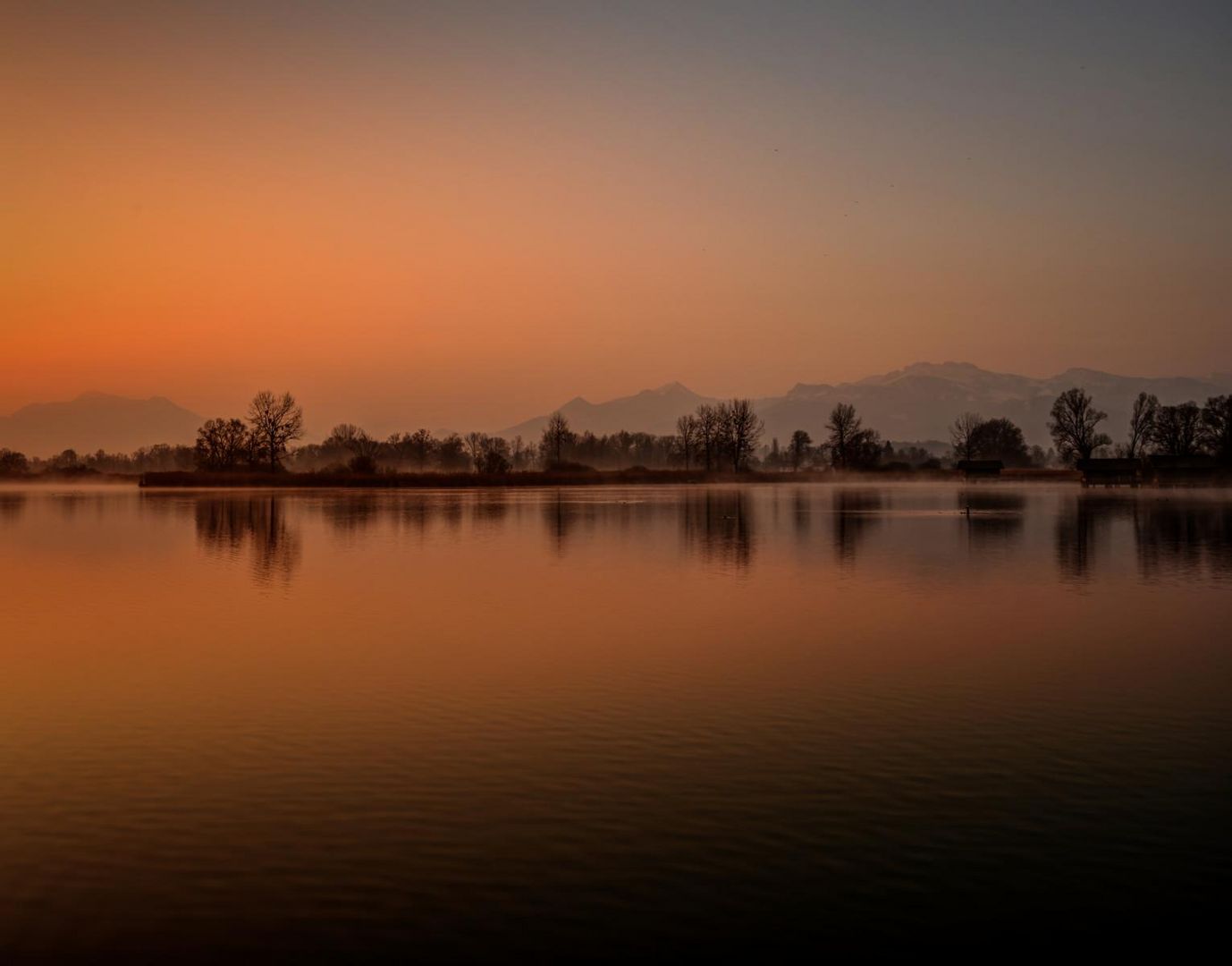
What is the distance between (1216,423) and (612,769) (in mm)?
185744

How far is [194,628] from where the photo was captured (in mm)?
25875

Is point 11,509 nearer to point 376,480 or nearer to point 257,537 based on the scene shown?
point 257,537

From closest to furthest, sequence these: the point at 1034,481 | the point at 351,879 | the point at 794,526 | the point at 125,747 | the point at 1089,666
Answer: the point at 351,879
the point at 125,747
the point at 1089,666
the point at 794,526
the point at 1034,481

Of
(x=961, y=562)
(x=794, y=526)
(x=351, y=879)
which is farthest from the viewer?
(x=794, y=526)

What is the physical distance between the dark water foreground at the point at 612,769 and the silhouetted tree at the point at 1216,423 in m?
147

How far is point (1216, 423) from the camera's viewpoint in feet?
563

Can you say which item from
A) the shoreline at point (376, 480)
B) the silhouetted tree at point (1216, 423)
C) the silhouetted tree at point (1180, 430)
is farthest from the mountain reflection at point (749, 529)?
the silhouetted tree at point (1180, 430)

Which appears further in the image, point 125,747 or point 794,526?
point 794,526

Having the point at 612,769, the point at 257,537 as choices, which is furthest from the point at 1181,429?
the point at 612,769

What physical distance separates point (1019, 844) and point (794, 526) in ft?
167

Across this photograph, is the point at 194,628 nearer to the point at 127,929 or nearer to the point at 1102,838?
the point at 127,929

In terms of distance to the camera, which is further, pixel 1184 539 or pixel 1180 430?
pixel 1180 430

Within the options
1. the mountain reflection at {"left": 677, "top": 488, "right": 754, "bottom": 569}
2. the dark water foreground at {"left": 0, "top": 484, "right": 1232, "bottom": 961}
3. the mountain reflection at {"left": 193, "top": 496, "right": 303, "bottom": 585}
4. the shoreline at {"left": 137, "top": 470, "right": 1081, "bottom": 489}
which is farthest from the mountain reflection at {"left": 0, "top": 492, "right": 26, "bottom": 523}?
the dark water foreground at {"left": 0, "top": 484, "right": 1232, "bottom": 961}

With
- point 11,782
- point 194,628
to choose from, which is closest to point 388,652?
point 194,628
